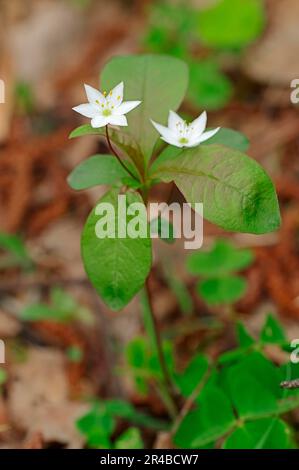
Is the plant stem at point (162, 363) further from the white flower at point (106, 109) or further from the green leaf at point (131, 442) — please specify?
the white flower at point (106, 109)

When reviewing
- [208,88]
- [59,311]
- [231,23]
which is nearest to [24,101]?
[208,88]

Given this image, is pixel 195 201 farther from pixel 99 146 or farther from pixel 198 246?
pixel 99 146

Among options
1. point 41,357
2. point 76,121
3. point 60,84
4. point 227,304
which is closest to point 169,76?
point 227,304

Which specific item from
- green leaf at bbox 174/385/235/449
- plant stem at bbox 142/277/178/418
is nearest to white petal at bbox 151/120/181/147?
plant stem at bbox 142/277/178/418

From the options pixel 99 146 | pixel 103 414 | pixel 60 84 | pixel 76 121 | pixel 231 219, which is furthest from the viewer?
pixel 60 84

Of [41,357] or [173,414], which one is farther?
[41,357]

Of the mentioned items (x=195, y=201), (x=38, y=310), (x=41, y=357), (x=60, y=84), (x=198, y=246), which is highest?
(x=60, y=84)

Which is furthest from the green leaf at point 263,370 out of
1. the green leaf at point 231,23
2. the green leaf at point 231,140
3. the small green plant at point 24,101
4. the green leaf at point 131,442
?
the small green plant at point 24,101
